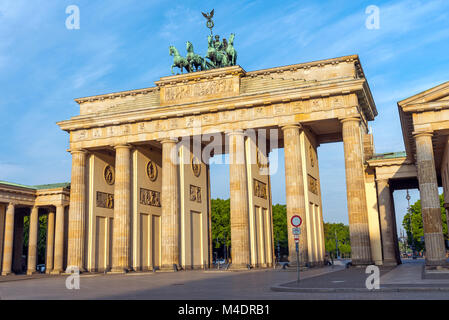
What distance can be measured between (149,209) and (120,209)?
Answer: 4436mm

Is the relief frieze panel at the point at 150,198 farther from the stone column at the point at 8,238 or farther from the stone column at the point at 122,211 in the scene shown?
the stone column at the point at 8,238

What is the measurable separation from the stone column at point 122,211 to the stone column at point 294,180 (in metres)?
14.1

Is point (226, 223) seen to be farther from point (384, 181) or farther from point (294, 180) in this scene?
point (294, 180)

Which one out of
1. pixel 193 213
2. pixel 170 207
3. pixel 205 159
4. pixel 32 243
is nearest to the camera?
pixel 170 207

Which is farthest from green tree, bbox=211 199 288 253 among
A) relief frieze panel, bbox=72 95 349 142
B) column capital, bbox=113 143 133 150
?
relief frieze panel, bbox=72 95 349 142

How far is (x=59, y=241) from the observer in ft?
153

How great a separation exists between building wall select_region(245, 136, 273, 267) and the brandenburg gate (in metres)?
0.11

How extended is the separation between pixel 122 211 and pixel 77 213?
4463 mm

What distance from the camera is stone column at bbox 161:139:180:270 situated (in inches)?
1500

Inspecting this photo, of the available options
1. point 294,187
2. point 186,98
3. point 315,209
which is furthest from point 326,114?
point 186,98

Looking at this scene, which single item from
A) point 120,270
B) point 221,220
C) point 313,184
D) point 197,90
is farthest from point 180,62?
point 221,220

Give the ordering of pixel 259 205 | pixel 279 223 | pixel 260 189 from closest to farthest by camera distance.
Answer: pixel 259 205
pixel 260 189
pixel 279 223

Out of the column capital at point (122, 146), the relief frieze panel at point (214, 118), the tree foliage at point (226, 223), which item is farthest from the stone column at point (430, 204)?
the tree foliage at point (226, 223)

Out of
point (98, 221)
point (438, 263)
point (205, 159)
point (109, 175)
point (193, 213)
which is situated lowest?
point (438, 263)
